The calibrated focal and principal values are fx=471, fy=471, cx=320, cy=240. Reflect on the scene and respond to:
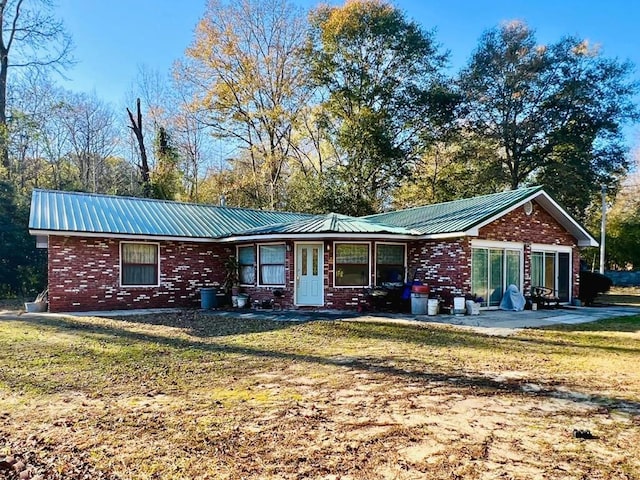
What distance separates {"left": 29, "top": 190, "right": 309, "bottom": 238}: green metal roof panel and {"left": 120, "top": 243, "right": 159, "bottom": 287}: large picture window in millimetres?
649

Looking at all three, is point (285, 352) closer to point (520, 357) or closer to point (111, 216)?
point (520, 357)

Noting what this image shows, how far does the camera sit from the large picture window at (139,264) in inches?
573

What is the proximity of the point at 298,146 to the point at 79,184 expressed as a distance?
12926mm

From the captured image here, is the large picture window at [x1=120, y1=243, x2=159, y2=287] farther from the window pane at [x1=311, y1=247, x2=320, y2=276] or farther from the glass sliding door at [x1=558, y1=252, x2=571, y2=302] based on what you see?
the glass sliding door at [x1=558, y1=252, x2=571, y2=302]

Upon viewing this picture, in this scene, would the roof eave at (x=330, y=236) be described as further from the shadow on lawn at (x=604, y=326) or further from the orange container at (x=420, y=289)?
the shadow on lawn at (x=604, y=326)

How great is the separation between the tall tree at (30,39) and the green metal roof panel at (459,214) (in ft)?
63.3

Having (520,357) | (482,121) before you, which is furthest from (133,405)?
(482,121)

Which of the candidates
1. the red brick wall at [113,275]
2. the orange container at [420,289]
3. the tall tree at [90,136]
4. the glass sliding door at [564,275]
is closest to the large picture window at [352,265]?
the orange container at [420,289]

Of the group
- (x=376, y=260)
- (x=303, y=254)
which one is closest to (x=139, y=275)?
(x=303, y=254)

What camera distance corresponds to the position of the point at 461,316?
12648 mm

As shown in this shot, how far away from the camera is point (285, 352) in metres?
7.75

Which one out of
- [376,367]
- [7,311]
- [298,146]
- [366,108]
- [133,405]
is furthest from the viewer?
[298,146]

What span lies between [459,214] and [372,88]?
14.2 metres

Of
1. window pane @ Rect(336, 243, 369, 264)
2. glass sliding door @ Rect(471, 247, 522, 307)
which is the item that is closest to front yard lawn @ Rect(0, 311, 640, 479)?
glass sliding door @ Rect(471, 247, 522, 307)
